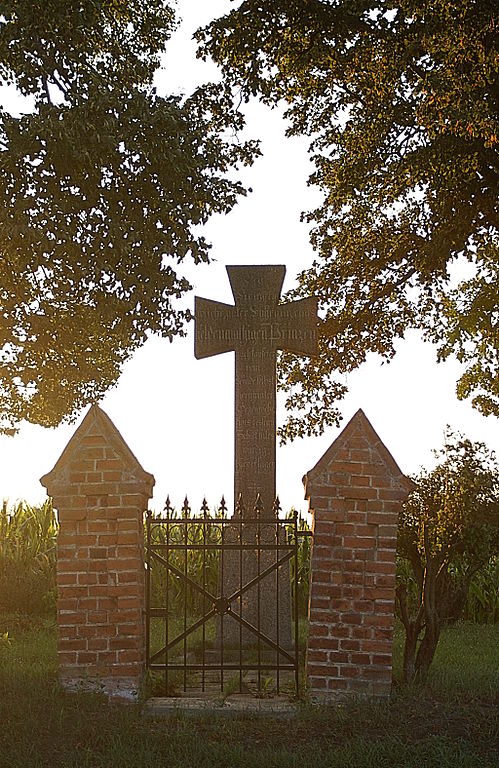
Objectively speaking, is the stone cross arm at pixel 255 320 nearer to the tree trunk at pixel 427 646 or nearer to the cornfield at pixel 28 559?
the tree trunk at pixel 427 646

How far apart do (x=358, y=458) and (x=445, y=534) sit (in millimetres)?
1617

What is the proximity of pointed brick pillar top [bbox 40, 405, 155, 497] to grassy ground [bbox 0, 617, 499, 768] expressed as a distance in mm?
1943

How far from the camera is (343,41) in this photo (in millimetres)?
15727

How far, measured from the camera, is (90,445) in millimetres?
8984

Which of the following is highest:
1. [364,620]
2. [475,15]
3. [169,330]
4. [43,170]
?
[475,15]

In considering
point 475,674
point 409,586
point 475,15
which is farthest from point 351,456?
point 409,586

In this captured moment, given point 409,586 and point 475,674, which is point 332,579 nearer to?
point 475,674

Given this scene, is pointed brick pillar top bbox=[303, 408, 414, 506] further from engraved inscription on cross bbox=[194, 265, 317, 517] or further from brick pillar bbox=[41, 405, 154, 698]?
engraved inscription on cross bbox=[194, 265, 317, 517]

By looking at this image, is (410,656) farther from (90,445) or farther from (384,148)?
(384,148)

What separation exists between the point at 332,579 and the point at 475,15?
30.8 ft

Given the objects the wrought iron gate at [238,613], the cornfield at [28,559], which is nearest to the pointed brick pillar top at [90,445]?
the wrought iron gate at [238,613]

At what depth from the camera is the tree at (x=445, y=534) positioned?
31.7ft

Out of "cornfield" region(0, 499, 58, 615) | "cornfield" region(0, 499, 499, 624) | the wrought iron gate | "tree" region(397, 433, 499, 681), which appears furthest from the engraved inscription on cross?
"cornfield" region(0, 499, 58, 615)

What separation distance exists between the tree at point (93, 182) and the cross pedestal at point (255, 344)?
1.48 meters
